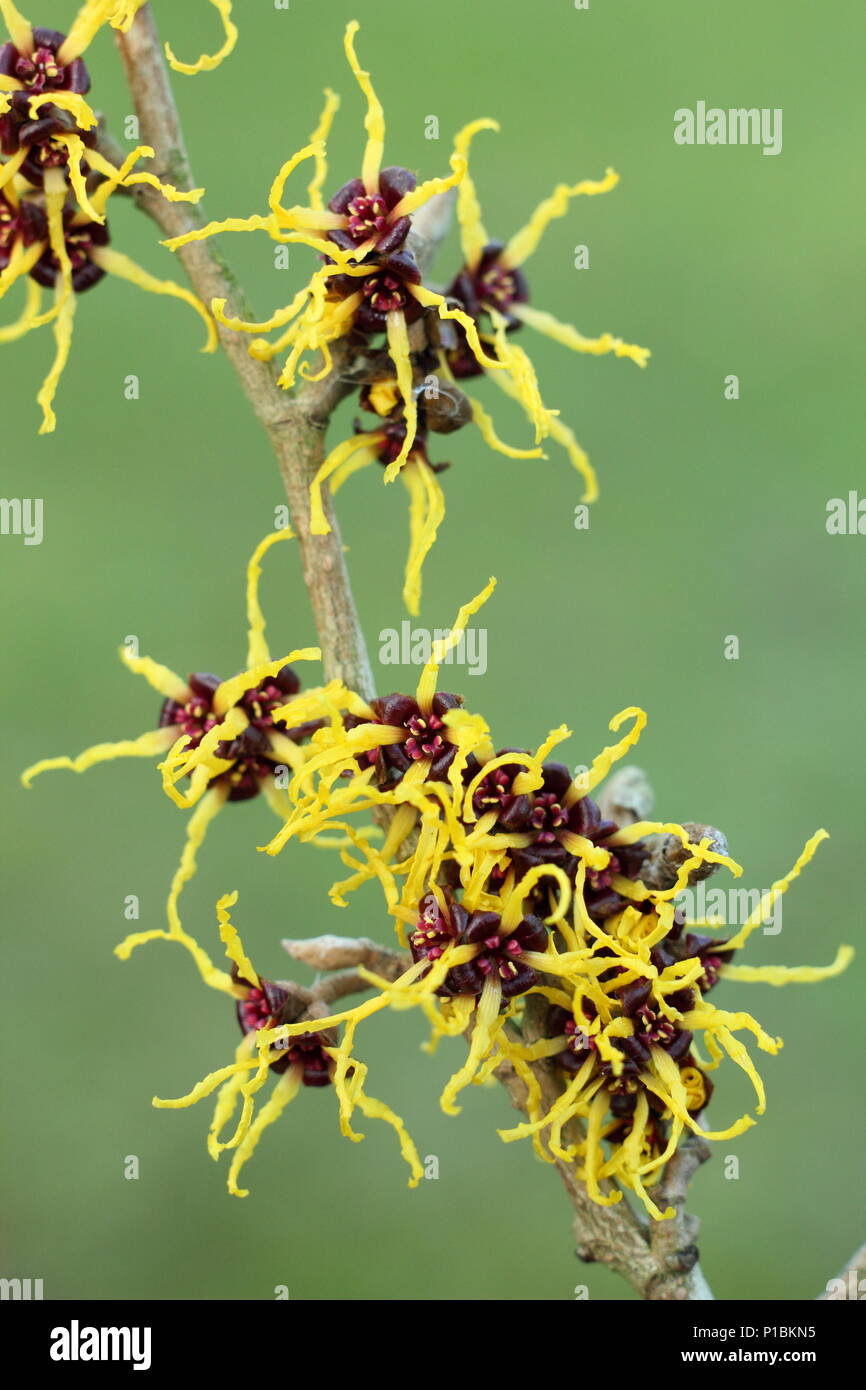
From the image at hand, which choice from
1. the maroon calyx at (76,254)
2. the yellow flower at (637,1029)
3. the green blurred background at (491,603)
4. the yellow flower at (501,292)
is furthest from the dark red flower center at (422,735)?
the green blurred background at (491,603)

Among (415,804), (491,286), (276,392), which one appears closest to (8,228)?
(276,392)

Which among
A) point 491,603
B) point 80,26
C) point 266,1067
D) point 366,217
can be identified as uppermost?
point 491,603

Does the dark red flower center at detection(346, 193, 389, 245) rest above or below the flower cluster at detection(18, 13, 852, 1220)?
above

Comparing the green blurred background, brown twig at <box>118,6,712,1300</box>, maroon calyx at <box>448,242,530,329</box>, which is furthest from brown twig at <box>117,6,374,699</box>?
the green blurred background

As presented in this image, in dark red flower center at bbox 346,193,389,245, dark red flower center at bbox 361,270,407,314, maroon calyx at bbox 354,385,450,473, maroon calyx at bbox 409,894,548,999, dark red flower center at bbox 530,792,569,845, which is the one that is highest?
dark red flower center at bbox 346,193,389,245

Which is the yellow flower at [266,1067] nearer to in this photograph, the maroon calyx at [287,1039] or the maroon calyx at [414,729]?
the maroon calyx at [287,1039]

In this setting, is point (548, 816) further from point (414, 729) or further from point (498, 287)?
point (498, 287)

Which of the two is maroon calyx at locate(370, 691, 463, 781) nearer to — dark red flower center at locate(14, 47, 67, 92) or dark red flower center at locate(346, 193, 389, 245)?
dark red flower center at locate(346, 193, 389, 245)
